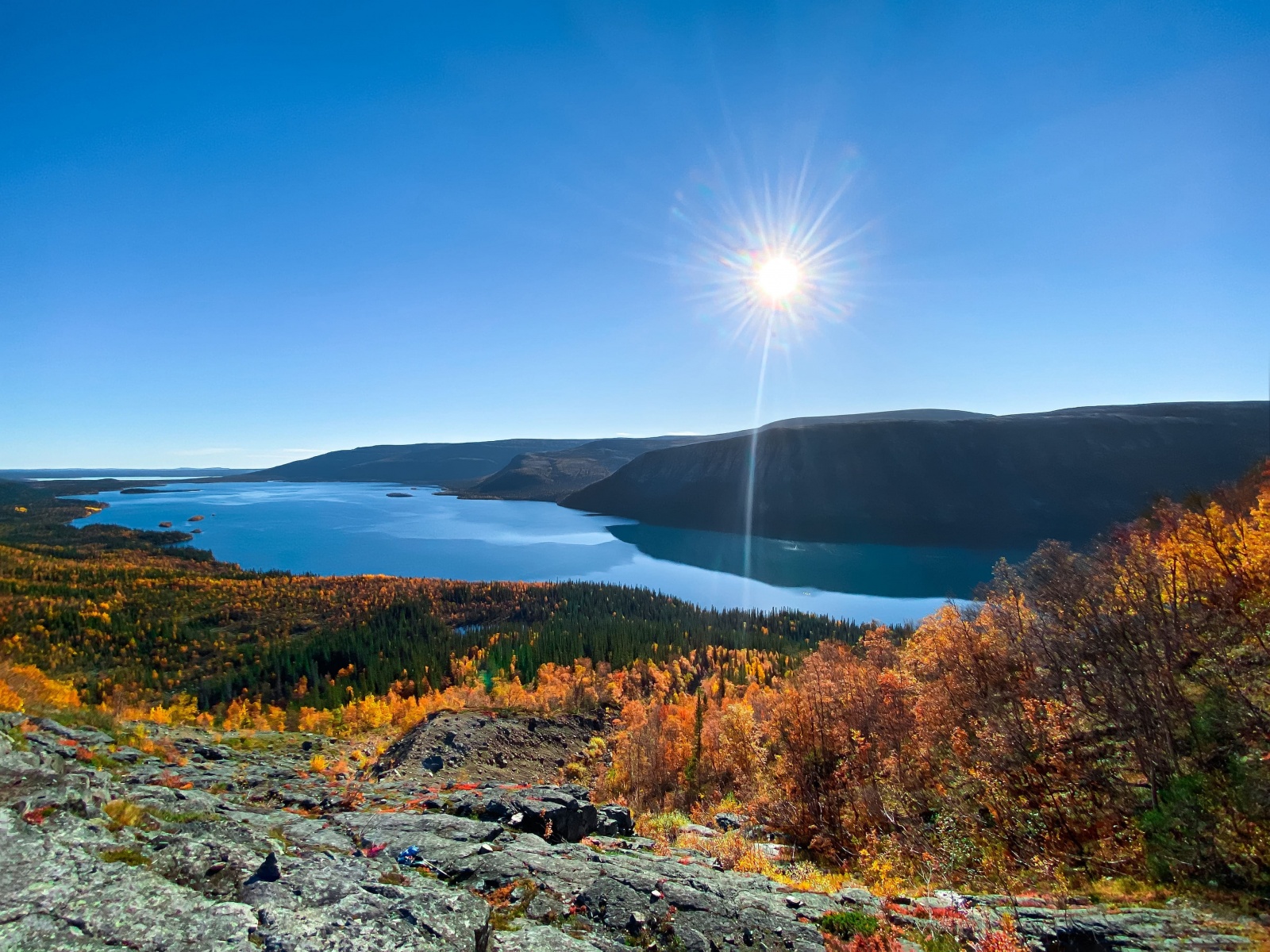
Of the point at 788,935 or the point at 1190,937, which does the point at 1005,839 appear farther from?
the point at 788,935

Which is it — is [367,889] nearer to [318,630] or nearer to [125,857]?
[125,857]

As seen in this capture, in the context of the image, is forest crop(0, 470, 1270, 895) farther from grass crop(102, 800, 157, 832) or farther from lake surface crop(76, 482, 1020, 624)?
lake surface crop(76, 482, 1020, 624)

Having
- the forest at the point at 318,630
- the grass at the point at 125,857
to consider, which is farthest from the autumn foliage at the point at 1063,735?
the forest at the point at 318,630

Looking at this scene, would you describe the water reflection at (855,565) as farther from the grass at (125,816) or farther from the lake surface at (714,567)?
the grass at (125,816)

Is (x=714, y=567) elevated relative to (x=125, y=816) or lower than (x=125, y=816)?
lower

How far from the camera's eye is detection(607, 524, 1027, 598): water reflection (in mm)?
133500

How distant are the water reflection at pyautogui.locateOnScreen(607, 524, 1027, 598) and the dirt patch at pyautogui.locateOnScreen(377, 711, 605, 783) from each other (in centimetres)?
11208

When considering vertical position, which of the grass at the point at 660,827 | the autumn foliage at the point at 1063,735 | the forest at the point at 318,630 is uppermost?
the autumn foliage at the point at 1063,735

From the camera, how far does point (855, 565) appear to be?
16125 centimetres

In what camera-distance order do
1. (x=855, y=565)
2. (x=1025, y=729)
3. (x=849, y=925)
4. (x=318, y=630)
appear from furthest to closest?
1. (x=855, y=565)
2. (x=318, y=630)
3. (x=1025, y=729)
4. (x=849, y=925)

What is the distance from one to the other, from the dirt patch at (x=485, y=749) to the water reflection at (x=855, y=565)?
368 feet

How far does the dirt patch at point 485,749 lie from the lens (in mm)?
24438

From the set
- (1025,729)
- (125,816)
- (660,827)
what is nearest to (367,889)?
(125,816)

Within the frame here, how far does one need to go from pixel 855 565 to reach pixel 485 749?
153 meters
